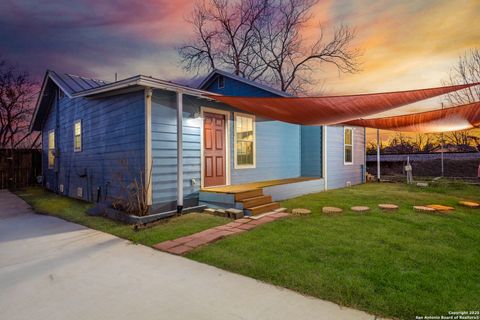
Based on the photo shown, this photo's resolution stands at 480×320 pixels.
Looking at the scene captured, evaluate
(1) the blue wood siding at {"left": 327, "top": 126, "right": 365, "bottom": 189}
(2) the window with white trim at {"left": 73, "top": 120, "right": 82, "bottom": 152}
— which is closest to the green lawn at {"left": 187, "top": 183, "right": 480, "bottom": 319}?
(1) the blue wood siding at {"left": 327, "top": 126, "right": 365, "bottom": 189}

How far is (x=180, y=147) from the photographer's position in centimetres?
559

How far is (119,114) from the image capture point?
6.32 meters

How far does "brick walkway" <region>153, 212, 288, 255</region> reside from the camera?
12.2 ft

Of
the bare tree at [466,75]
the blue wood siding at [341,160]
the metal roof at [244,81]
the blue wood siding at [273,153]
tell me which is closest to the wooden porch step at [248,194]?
the blue wood siding at [273,153]

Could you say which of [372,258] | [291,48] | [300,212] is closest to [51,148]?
[300,212]

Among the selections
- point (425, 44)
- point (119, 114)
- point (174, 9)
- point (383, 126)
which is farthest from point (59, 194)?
point (425, 44)

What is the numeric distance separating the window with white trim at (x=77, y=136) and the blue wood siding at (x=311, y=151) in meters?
7.37

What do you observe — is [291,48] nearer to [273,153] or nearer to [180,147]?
[273,153]

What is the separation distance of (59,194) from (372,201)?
10416 millimetres

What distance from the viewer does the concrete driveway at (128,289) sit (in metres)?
2.12

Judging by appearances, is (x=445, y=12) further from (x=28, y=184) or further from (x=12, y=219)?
(x=28, y=184)

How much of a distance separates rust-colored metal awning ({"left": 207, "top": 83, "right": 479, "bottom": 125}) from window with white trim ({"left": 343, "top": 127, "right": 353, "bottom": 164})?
5099 mm

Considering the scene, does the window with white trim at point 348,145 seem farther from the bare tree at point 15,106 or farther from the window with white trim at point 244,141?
the bare tree at point 15,106

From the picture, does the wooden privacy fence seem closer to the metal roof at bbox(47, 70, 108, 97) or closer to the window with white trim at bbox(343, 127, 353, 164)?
the metal roof at bbox(47, 70, 108, 97)
